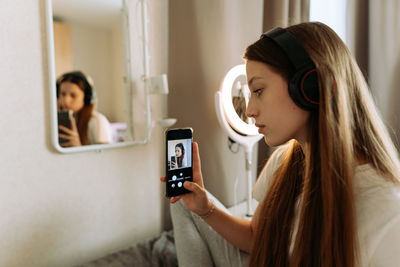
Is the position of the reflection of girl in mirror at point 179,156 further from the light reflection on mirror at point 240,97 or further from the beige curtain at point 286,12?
the beige curtain at point 286,12

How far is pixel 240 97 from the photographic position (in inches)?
44.1

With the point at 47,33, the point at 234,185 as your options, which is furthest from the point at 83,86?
the point at 234,185

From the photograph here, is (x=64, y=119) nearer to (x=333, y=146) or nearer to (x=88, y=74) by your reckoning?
(x=88, y=74)

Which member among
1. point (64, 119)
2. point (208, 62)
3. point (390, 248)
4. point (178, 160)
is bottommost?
point (390, 248)

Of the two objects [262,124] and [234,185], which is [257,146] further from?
[262,124]

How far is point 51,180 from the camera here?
904 millimetres

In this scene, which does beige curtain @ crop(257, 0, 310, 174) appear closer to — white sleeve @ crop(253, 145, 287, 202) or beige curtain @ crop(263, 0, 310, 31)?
beige curtain @ crop(263, 0, 310, 31)

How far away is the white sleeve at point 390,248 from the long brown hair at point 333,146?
0.04 m

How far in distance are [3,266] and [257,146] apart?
1176 mm

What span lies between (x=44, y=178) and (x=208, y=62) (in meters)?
0.81

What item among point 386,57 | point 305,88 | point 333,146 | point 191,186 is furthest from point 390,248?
point 386,57

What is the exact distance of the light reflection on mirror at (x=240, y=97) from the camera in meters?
1.11

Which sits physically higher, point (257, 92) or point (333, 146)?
point (257, 92)

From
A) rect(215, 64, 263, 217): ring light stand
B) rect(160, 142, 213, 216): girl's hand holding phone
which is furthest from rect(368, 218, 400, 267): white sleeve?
rect(215, 64, 263, 217): ring light stand
